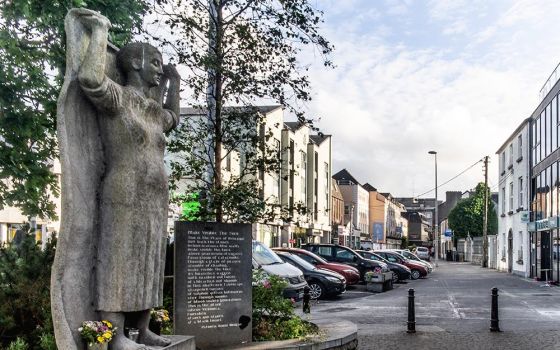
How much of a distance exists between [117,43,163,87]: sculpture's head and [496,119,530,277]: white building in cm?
3644

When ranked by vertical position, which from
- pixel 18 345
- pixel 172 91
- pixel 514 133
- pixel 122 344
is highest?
pixel 514 133

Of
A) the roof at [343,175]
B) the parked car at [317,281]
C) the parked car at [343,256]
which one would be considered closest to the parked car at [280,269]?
the parked car at [317,281]

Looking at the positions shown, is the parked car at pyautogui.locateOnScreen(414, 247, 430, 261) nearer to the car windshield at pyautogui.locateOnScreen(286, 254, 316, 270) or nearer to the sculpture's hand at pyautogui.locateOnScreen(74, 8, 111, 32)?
the car windshield at pyautogui.locateOnScreen(286, 254, 316, 270)

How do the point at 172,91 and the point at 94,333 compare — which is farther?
the point at 172,91

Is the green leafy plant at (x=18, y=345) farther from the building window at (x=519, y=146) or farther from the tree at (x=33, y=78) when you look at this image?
the building window at (x=519, y=146)

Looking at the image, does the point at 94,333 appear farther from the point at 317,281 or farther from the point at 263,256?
the point at 317,281

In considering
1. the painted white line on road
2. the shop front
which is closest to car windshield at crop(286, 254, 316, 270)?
the painted white line on road

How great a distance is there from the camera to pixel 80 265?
16.2 feet

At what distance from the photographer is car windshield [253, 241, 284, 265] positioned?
18672 mm

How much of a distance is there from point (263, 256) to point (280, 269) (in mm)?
996

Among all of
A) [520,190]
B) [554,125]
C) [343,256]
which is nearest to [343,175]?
[520,190]

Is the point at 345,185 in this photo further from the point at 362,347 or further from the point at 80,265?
the point at 80,265

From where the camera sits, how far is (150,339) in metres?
5.57

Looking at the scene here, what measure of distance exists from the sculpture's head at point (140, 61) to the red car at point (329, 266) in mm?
18825
